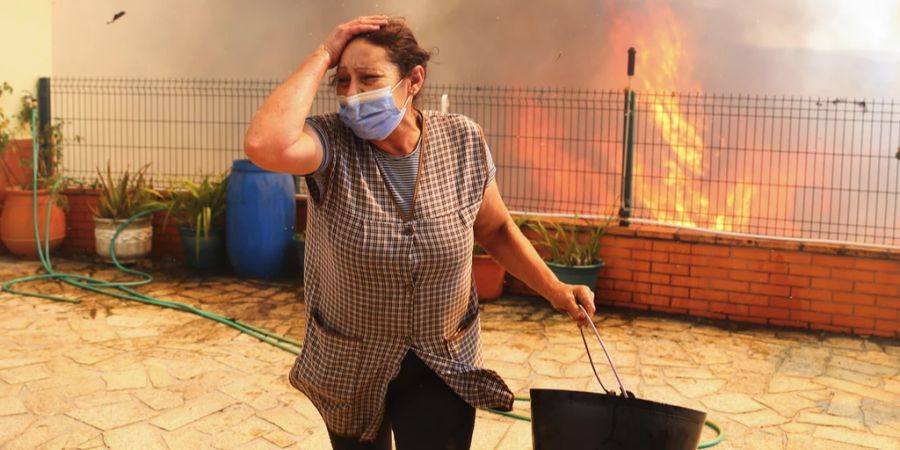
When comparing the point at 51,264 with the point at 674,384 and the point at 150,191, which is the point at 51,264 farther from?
the point at 674,384

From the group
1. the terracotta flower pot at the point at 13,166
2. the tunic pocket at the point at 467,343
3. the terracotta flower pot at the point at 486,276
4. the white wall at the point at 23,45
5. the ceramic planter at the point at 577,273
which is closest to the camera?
the tunic pocket at the point at 467,343

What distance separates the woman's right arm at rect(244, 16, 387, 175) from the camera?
2320 mm

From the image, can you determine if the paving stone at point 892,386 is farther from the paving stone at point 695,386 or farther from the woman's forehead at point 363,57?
the woman's forehead at point 363,57

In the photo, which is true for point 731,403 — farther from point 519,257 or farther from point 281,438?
point 519,257

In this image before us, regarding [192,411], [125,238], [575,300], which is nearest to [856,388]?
[575,300]

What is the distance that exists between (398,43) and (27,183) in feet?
27.1

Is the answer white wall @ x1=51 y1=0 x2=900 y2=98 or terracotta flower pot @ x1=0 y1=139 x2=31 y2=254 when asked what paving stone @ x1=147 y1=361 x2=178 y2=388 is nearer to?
terracotta flower pot @ x1=0 y1=139 x2=31 y2=254

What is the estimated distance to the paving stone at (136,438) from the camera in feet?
15.0

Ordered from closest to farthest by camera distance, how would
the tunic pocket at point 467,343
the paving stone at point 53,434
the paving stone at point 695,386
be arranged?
the tunic pocket at point 467,343 → the paving stone at point 53,434 → the paving stone at point 695,386

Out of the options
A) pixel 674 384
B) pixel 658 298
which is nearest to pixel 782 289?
pixel 658 298

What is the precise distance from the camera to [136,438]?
4.66 m

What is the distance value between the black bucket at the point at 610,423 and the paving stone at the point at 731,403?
3289 millimetres

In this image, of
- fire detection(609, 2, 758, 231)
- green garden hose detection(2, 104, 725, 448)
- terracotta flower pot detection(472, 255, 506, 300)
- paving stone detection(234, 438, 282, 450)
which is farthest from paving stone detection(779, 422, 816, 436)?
fire detection(609, 2, 758, 231)

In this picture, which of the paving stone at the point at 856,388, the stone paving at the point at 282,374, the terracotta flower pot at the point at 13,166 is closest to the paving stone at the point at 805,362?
the stone paving at the point at 282,374
